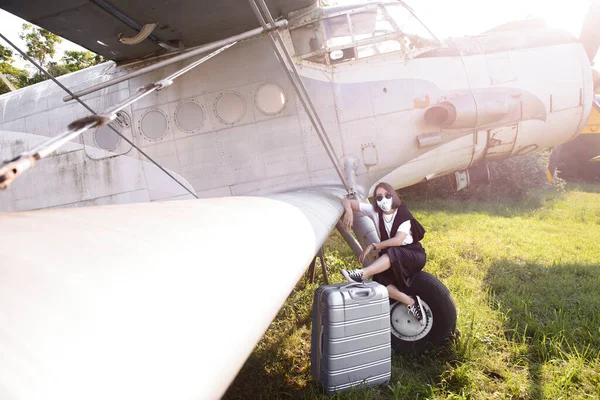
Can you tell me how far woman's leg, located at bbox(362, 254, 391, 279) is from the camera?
3.00 metres

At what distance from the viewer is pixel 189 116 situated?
4227 mm

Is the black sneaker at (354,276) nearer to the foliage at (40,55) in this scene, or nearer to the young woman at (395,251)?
the young woman at (395,251)

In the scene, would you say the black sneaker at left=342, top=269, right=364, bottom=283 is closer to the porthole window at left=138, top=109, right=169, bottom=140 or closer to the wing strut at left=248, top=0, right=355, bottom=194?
the wing strut at left=248, top=0, right=355, bottom=194

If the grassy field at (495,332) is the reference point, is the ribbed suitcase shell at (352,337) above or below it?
above

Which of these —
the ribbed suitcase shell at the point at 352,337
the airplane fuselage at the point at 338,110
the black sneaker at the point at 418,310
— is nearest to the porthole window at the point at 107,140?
the airplane fuselage at the point at 338,110

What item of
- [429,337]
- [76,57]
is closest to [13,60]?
[76,57]

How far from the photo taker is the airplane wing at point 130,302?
66cm

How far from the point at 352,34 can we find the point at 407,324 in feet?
10.6

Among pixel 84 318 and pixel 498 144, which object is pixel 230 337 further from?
pixel 498 144

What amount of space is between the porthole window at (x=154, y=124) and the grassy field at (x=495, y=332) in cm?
262

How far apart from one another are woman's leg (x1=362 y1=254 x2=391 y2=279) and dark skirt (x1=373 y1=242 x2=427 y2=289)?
0.04 meters

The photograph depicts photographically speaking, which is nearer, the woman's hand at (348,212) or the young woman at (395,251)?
the young woman at (395,251)

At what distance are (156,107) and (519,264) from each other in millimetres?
5523

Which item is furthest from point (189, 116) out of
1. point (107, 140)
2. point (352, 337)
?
point (352, 337)
